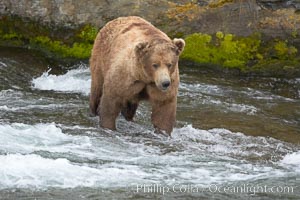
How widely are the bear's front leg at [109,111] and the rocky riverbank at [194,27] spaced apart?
496cm

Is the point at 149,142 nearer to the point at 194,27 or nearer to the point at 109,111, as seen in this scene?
the point at 109,111

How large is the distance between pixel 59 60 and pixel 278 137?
5.92 metres

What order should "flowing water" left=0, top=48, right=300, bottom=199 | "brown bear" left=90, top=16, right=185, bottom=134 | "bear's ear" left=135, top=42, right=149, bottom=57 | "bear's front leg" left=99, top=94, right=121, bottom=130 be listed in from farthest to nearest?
"bear's front leg" left=99, top=94, right=121, bottom=130, "bear's ear" left=135, top=42, right=149, bottom=57, "brown bear" left=90, top=16, right=185, bottom=134, "flowing water" left=0, top=48, right=300, bottom=199

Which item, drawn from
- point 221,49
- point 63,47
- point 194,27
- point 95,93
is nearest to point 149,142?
point 95,93

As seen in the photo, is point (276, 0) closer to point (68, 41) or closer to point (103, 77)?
point (68, 41)

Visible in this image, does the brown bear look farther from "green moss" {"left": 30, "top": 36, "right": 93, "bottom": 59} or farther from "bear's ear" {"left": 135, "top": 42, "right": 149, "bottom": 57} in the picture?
"green moss" {"left": 30, "top": 36, "right": 93, "bottom": 59}

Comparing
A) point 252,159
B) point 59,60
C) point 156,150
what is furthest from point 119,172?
point 59,60

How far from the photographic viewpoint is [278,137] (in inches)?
397

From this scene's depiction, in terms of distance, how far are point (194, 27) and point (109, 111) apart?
18.5ft

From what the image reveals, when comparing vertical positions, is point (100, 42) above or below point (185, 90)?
above

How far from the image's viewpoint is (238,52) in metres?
14.5

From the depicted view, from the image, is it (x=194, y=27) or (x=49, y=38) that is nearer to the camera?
(x=194, y=27)

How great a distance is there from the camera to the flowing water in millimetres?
7062

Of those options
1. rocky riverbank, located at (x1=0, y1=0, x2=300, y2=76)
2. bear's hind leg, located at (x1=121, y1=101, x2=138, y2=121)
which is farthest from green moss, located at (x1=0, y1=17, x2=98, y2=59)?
bear's hind leg, located at (x1=121, y1=101, x2=138, y2=121)
